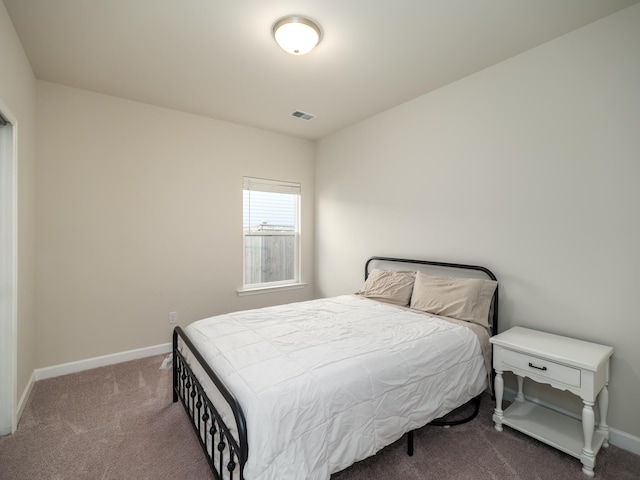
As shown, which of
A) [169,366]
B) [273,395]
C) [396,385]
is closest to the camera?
[273,395]

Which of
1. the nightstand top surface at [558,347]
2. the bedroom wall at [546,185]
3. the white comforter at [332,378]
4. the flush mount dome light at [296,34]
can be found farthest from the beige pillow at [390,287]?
the flush mount dome light at [296,34]

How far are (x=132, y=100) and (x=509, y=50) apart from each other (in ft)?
11.4

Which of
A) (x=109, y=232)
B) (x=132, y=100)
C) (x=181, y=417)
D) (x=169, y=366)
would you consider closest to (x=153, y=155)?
(x=132, y=100)

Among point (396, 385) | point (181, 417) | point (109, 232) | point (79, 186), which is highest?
point (79, 186)

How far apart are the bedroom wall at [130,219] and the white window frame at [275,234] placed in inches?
3.8

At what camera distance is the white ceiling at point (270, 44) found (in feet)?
6.20

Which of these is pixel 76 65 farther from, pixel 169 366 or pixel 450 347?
pixel 450 347

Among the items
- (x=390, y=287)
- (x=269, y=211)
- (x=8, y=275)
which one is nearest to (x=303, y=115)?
(x=269, y=211)

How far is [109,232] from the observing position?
309cm

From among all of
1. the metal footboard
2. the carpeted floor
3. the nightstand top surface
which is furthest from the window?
the nightstand top surface

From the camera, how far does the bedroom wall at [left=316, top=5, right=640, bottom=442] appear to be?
6.36 ft

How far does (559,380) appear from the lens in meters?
1.82

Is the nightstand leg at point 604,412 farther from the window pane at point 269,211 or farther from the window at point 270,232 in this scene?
the window pane at point 269,211

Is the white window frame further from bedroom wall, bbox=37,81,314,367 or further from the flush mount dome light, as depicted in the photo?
the flush mount dome light
